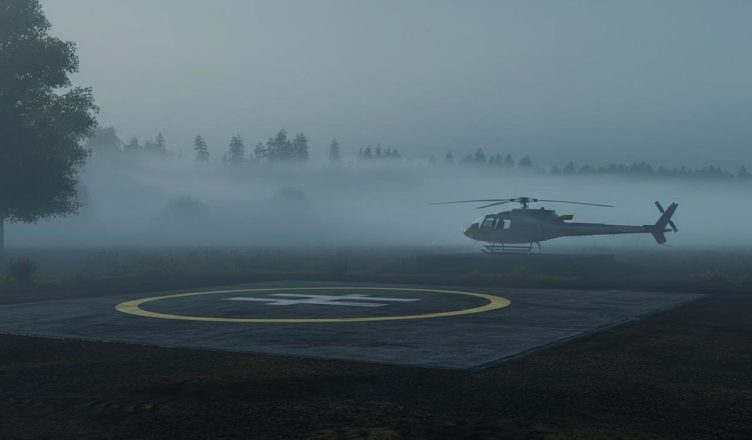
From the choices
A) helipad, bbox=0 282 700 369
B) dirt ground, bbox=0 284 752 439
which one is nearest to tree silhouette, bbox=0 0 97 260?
helipad, bbox=0 282 700 369

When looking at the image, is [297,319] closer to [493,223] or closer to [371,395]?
[371,395]

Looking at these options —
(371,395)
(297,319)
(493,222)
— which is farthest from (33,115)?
(371,395)

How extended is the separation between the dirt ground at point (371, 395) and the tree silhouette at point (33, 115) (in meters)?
28.6

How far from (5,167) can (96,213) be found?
14201cm

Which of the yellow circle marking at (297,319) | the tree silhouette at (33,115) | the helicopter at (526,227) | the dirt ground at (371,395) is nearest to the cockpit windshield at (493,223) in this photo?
the helicopter at (526,227)

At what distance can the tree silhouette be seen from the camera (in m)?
38.2

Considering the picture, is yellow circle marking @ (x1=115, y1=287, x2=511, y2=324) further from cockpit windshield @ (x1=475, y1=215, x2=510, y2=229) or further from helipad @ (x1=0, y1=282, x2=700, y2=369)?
cockpit windshield @ (x1=475, y1=215, x2=510, y2=229)

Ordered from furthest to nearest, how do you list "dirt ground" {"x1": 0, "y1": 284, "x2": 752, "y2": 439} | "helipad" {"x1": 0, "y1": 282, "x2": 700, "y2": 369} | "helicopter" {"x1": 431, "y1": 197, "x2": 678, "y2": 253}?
1. "helicopter" {"x1": 431, "y1": 197, "x2": 678, "y2": 253}
2. "helipad" {"x1": 0, "y1": 282, "x2": 700, "y2": 369}
3. "dirt ground" {"x1": 0, "y1": 284, "x2": 752, "y2": 439}

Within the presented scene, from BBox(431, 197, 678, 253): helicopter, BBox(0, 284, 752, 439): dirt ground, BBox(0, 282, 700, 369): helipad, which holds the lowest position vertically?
BBox(0, 284, 752, 439): dirt ground

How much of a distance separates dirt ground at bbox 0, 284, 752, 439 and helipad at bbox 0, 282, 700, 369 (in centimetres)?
86

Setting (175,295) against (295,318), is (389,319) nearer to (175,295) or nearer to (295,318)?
(295,318)

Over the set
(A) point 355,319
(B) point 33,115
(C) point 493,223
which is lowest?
(A) point 355,319

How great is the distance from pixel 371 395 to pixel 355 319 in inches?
289

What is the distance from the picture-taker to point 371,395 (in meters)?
8.88
